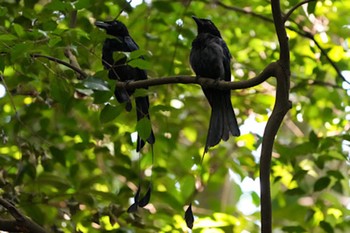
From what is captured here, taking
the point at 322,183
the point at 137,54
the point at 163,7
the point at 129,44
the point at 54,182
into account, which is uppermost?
the point at 163,7

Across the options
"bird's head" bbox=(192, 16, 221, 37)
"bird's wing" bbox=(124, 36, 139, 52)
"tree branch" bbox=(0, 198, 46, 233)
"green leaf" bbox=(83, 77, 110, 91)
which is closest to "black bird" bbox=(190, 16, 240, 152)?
"bird's head" bbox=(192, 16, 221, 37)

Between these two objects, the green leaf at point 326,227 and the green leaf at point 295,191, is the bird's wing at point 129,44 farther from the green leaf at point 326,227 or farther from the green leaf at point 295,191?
the green leaf at point 326,227

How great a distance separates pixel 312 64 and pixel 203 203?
2507 millimetres

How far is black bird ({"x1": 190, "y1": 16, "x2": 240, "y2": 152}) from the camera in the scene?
362cm

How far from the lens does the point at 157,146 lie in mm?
4223

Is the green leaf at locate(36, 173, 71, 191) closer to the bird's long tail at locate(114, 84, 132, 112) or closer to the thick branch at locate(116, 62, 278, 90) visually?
the bird's long tail at locate(114, 84, 132, 112)

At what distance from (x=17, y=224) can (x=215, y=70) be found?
156 cm

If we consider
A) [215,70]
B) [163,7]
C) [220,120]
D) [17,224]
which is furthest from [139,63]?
[163,7]

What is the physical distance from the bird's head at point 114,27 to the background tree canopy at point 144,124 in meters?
0.07

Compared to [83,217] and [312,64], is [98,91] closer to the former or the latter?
[83,217]

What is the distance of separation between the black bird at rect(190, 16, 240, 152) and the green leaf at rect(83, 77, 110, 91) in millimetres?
910

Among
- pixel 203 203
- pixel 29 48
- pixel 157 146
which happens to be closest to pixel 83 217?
pixel 157 146

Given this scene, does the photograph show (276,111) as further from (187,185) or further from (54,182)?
(187,185)

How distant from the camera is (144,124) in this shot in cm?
279
